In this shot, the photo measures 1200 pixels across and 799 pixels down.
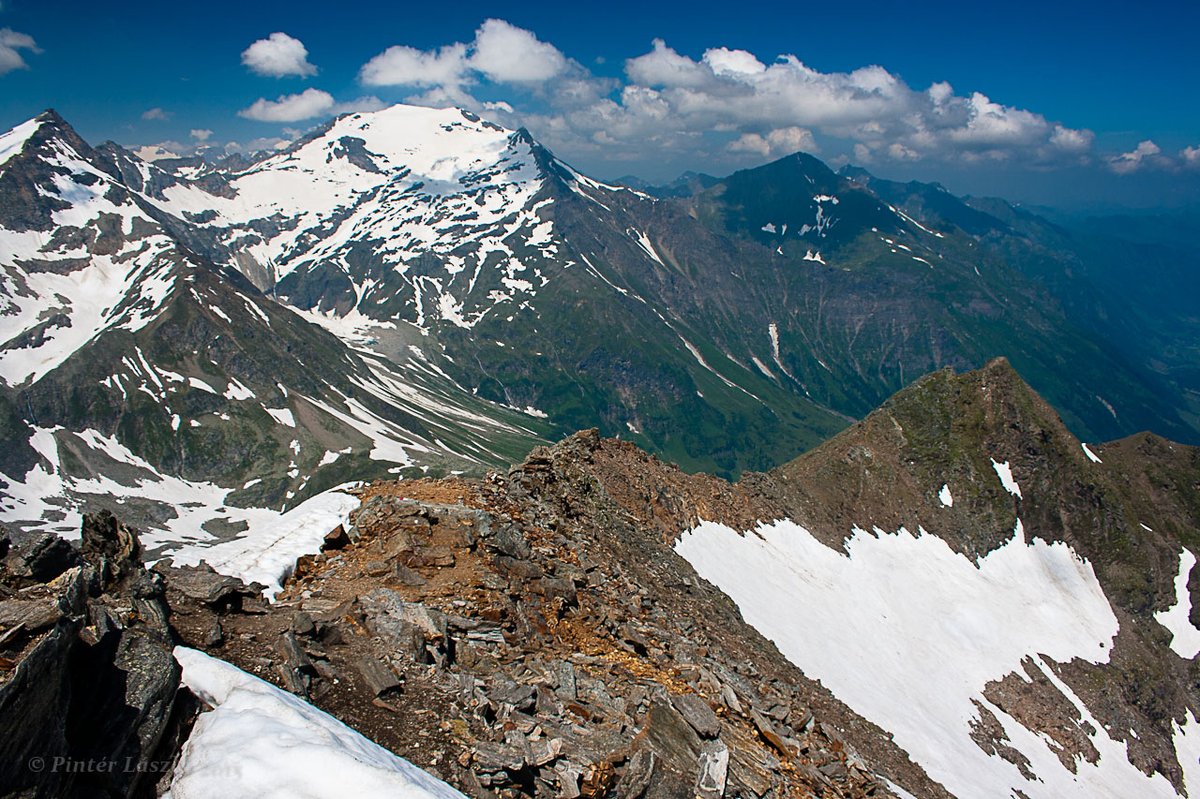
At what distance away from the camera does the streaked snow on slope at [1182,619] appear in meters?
97.7

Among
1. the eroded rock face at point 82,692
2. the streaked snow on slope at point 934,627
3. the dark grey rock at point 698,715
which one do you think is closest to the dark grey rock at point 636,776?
the dark grey rock at point 698,715

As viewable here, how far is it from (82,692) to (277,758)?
10.6 feet

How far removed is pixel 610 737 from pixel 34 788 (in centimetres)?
1054

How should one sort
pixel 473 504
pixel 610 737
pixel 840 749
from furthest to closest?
1. pixel 473 504
2. pixel 840 749
3. pixel 610 737

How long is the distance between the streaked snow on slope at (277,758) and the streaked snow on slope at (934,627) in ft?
134

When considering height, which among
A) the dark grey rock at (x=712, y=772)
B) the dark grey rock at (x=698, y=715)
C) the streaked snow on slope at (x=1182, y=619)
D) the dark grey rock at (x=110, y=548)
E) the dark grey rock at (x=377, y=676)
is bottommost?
the streaked snow on slope at (x=1182, y=619)

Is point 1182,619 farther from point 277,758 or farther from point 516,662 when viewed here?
point 277,758

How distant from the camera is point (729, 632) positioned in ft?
121

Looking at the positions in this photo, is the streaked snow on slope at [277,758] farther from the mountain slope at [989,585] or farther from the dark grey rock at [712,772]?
the mountain slope at [989,585]

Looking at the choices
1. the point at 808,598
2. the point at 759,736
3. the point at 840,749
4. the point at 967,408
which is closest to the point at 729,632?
the point at 840,749

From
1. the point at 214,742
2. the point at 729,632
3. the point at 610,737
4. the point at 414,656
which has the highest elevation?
the point at 214,742

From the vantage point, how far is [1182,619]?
334 feet

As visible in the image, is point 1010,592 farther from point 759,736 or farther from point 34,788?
point 34,788

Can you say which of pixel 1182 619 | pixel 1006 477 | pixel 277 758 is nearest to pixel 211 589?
pixel 277 758
